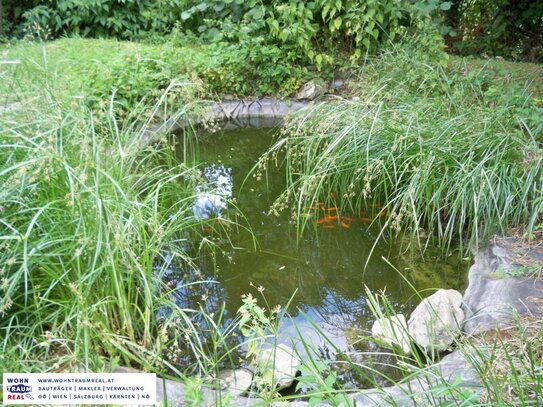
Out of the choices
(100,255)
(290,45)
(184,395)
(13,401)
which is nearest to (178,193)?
(100,255)

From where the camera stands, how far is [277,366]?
2.63 meters

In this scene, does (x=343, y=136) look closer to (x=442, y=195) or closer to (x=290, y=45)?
(x=442, y=195)

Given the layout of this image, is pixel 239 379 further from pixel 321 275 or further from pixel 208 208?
pixel 208 208

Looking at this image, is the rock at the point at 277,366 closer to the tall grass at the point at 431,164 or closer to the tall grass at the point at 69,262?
the tall grass at the point at 69,262

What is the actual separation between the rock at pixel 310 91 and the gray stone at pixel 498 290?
325 cm

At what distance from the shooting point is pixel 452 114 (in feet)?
14.3

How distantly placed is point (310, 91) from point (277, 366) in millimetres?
4126

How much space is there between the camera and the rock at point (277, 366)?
217 cm

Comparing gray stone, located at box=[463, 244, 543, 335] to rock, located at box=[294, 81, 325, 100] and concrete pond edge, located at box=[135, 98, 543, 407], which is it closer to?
concrete pond edge, located at box=[135, 98, 543, 407]

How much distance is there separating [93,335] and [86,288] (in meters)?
0.19

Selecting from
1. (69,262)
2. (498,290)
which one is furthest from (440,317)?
(69,262)

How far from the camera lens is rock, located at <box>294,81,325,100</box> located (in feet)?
20.7

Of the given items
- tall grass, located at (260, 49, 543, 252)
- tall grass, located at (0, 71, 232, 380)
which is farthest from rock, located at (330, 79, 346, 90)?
tall grass, located at (0, 71, 232, 380)

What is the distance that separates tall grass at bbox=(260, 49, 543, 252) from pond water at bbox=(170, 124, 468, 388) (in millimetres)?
176
